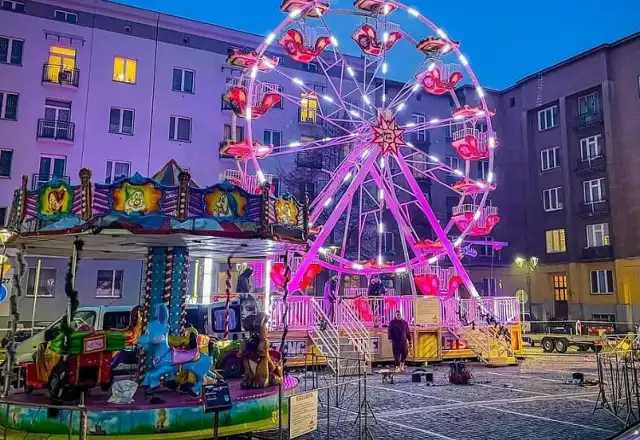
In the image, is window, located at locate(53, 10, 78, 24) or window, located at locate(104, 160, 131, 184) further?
window, located at locate(104, 160, 131, 184)

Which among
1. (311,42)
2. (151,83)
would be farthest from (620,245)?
(151,83)

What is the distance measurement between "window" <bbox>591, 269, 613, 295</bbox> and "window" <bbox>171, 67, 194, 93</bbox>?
2729 centimetres

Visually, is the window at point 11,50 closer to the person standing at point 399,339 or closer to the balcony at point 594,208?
the person standing at point 399,339

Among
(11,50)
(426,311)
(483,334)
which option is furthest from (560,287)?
(11,50)

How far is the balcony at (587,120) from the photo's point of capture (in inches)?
1433

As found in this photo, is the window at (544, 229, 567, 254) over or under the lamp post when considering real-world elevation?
over

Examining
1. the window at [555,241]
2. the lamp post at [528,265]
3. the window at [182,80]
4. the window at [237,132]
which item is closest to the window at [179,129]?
the window at [182,80]

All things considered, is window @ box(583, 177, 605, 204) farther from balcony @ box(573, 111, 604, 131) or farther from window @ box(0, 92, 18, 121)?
window @ box(0, 92, 18, 121)

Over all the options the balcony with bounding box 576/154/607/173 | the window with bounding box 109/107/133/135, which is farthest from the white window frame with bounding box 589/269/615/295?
the window with bounding box 109/107/133/135

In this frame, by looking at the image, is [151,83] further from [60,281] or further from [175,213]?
[175,213]

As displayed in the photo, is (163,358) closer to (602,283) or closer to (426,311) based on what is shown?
(426,311)

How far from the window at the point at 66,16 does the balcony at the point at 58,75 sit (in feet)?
7.96

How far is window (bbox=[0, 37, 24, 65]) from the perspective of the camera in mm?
27500

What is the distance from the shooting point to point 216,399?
768 centimetres
